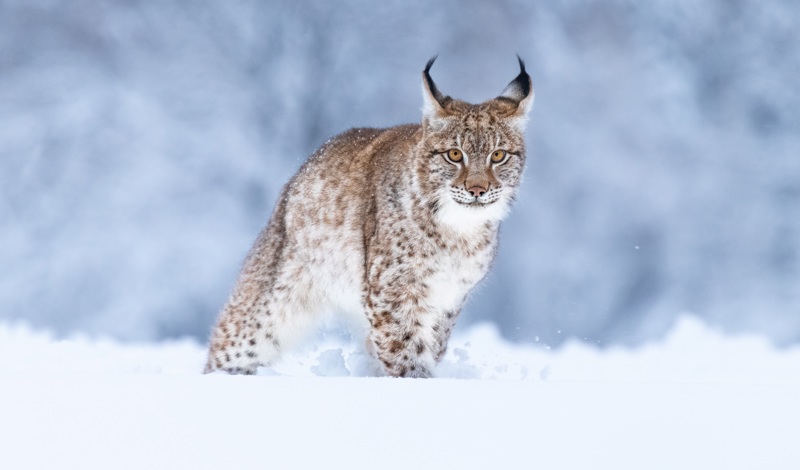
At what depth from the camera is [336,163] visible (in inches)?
288

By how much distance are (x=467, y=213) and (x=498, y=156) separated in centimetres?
43

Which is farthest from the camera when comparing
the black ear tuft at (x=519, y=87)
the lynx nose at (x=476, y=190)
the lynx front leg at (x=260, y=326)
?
the lynx front leg at (x=260, y=326)

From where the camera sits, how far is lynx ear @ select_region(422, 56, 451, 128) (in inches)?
251

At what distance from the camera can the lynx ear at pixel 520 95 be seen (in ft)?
21.4

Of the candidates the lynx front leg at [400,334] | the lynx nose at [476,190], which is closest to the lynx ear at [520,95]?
the lynx nose at [476,190]

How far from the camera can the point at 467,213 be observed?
6223 mm

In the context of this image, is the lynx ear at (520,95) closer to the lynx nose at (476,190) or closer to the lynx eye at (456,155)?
the lynx eye at (456,155)

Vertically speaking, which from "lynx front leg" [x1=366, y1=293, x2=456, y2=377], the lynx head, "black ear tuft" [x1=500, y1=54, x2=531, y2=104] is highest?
"black ear tuft" [x1=500, y1=54, x2=531, y2=104]

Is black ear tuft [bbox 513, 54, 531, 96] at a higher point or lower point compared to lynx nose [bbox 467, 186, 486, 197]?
higher

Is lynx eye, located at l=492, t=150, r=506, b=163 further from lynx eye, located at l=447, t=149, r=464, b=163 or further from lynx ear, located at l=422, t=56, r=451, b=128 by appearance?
lynx ear, located at l=422, t=56, r=451, b=128

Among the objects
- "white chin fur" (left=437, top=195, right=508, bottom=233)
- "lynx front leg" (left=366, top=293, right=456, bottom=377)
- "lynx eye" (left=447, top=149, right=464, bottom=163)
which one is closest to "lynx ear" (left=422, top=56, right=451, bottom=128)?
"lynx eye" (left=447, top=149, right=464, bottom=163)

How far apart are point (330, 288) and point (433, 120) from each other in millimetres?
1453

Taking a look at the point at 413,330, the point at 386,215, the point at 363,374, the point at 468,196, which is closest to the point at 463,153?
the point at 468,196

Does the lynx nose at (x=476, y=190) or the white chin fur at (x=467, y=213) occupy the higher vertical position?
the lynx nose at (x=476, y=190)
